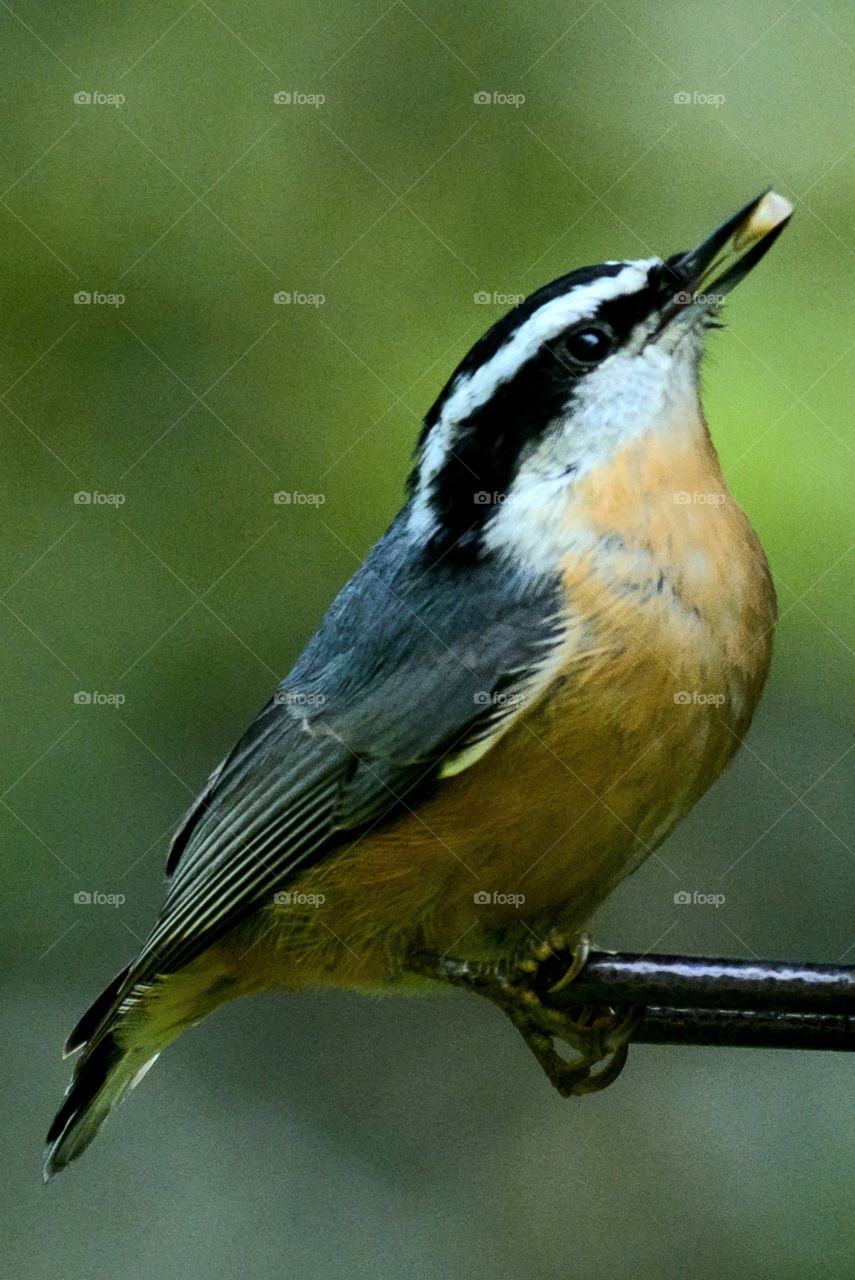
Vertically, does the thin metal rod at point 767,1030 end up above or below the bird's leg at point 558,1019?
above

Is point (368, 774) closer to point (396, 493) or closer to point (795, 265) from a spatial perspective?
point (396, 493)

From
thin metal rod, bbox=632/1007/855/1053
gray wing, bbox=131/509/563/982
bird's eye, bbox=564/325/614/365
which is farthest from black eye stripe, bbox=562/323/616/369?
thin metal rod, bbox=632/1007/855/1053

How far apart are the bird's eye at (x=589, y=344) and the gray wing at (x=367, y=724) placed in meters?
0.30

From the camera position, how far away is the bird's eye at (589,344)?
86.8 inches

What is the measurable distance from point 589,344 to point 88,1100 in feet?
4.23

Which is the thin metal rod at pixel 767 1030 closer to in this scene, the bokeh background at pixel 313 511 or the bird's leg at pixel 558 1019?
the bird's leg at pixel 558 1019

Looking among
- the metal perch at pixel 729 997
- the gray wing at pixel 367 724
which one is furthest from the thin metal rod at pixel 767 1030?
the gray wing at pixel 367 724

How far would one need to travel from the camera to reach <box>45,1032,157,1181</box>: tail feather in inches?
96.7

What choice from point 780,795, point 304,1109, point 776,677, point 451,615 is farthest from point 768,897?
point 451,615

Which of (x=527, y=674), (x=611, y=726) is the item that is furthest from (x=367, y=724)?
(x=611, y=726)

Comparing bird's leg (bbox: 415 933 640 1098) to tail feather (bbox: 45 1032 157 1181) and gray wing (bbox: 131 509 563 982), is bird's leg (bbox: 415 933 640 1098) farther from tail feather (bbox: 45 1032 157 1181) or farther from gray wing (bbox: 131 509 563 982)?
tail feather (bbox: 45 1032 157 1181)

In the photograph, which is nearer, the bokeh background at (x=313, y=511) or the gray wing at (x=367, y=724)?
the gray wing at (x=367, y=724)

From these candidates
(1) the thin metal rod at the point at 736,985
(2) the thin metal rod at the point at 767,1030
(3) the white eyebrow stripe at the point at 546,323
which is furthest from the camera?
(3) the white eyebrow stripe at the point at 546,323

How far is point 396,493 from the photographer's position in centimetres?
280
